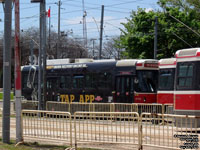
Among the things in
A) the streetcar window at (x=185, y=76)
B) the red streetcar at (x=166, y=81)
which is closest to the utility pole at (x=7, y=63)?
the streetcar window at (x=185, y=76)

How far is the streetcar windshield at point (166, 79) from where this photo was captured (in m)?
22.8

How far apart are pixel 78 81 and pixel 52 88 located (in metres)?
2.33

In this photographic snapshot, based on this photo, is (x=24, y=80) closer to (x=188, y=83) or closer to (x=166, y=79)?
(x=166, y=79)

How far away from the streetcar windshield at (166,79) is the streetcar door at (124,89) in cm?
154

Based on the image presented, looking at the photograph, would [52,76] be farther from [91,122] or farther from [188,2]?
[188,2]

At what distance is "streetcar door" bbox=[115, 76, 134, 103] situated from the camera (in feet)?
76.8

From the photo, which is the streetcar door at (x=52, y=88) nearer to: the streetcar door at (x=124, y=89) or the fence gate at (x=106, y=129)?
the streetcar door at (x=124, y=89)

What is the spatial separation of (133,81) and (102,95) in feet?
7.43

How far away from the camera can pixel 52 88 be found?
27.5 m

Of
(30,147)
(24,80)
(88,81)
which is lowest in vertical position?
(30,147)

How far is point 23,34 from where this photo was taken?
228ft

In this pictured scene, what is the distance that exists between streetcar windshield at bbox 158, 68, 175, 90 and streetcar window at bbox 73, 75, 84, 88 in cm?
496

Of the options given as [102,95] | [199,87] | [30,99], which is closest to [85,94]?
[102,95]

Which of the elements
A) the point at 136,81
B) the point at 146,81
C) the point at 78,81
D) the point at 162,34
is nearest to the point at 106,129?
the point at 136,81
